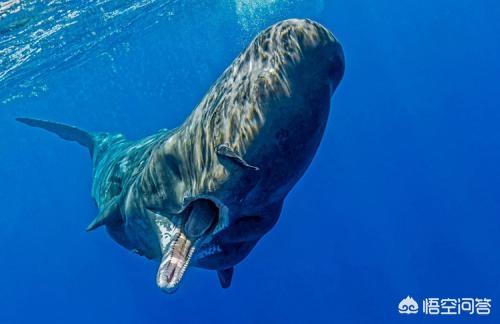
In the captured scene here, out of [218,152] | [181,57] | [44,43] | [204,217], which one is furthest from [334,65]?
[181,57]

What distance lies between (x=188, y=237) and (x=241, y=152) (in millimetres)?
910

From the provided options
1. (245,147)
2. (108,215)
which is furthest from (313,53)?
(108,215)

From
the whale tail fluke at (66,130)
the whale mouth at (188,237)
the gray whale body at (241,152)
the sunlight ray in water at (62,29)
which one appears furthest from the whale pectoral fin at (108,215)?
the sunlight ray in water at (62,29)

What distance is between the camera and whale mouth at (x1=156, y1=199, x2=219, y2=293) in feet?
11.3

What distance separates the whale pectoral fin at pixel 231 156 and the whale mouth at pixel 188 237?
60cm

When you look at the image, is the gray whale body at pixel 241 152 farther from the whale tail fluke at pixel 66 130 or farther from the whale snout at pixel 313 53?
the whale tail fluke at pixel 66 130

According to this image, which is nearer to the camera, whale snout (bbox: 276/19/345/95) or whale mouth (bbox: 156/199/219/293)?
whale snout (bbox: 276/19/345/95)

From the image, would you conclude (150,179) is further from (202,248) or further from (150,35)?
(150,35)

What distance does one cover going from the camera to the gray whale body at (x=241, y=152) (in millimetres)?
2842

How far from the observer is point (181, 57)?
2271 inches

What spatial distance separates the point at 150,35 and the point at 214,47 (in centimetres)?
2632

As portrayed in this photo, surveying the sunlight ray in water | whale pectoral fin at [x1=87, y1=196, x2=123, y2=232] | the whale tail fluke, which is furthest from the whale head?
the sunlight ray in water

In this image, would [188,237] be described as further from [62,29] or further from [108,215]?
[62,29]

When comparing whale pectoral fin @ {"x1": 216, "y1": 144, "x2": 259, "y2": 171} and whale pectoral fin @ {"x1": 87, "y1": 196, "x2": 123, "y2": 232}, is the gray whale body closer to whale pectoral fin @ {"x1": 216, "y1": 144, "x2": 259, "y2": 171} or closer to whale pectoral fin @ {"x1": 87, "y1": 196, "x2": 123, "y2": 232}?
whale pectoral fin @ {"x1": 216, "y1": 144, "x2": 259, "y2": 171}
